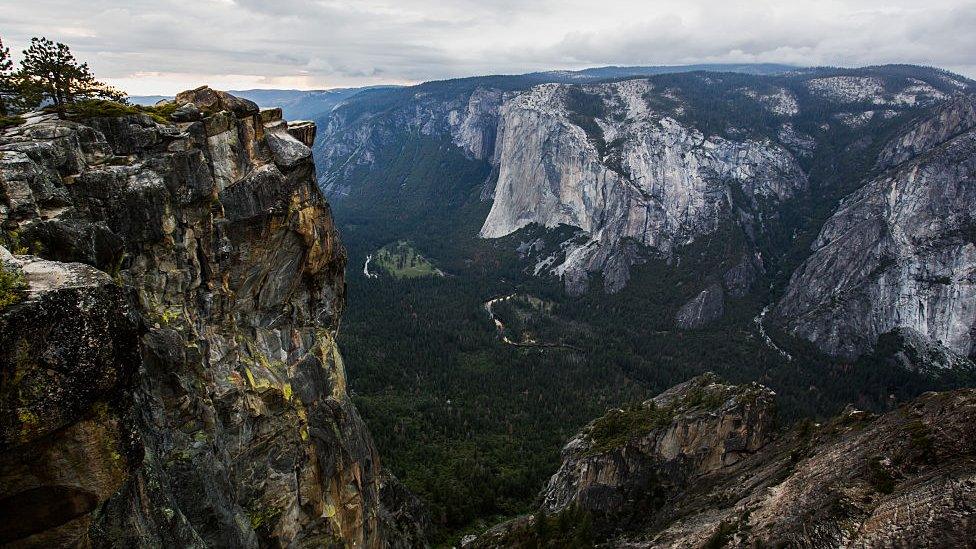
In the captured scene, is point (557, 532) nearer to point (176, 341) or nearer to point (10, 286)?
point (176, 341)

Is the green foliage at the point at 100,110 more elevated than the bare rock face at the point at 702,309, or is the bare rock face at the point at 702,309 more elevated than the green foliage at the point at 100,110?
the green foliage at the point at 100,110

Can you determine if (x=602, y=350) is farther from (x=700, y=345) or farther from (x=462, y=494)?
(x=462, y=494)

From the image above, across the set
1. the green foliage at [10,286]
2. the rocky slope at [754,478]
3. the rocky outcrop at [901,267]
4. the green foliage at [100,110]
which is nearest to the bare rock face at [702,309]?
the rocky outcrop at [901,267]

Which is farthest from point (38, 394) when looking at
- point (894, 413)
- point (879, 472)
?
point (894, 413)

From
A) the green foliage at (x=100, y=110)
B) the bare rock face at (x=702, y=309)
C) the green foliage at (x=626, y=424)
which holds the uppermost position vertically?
the green foliage at (x=100, y=110)

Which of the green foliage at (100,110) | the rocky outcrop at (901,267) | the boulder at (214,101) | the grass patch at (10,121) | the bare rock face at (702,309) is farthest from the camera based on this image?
the bare rock face at (702,309)

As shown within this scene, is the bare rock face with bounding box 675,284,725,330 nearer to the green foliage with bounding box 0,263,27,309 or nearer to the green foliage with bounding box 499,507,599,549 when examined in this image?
the green foliage with bounding box 499,507,599,549

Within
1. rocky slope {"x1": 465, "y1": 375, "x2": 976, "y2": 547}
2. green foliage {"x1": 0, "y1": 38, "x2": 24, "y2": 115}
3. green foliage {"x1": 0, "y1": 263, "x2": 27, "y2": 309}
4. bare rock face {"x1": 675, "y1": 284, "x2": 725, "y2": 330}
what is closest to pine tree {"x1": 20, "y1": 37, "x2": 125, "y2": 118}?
green foliage {"x1": 0, "y1": 38, "x2": 24, "y2": 115}

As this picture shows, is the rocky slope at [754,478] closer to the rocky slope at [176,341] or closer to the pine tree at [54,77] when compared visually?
the rocky slope at [176,341]

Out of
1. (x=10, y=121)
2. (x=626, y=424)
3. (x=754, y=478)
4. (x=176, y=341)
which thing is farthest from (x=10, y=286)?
(x=626, y=424)
